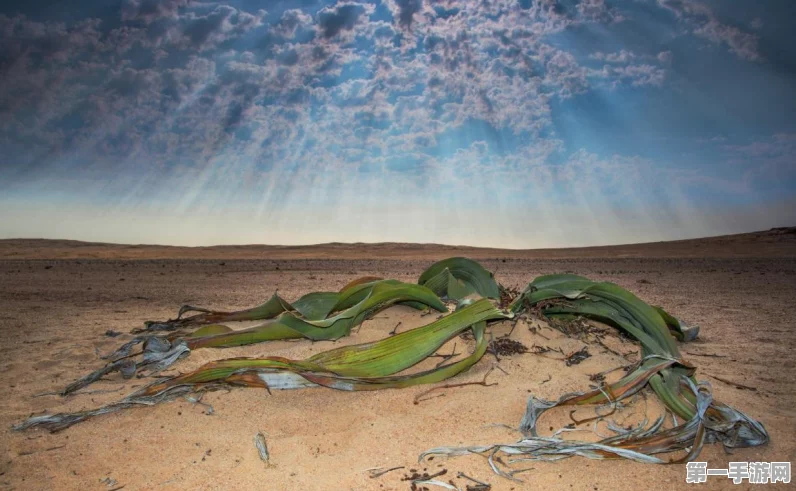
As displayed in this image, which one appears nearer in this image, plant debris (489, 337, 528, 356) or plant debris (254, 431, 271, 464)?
plant debris (254, 431, 271, 464)

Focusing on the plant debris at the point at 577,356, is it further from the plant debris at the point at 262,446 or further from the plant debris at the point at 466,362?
the plant debris at the point at 262,446

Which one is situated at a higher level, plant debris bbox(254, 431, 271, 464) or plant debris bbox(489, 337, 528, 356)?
plant debris bbox(489, 337, 528, 356)

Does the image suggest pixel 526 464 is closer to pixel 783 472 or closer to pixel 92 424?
pixel 783 472

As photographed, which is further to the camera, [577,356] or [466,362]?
[577,356]

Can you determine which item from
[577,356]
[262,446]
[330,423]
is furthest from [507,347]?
[262,446]

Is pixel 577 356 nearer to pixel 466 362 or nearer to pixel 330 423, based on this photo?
pixel 466 362

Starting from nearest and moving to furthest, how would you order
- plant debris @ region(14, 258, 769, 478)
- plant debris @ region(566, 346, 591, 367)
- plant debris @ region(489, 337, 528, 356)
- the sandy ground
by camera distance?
the sandy ground, plant debris @ region(14, 258, 769, 478), plant debris @ region(566, 346, 591, 367), plant debris @ region(489, 337, 528, 356)

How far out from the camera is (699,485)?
8.77ft

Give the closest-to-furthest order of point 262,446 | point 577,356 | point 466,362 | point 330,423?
point 262,446, point 330,423, point 466,362, point 577,356

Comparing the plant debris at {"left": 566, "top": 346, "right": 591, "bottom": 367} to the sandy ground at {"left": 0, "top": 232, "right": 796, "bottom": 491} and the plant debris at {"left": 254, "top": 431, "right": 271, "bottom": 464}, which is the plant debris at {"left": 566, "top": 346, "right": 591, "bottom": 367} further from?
the plant debris at {"left": 254, "top": 431, "right": 271, "bottom": 464}

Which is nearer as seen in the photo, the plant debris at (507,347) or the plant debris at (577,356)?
the plant debris at (577,356)

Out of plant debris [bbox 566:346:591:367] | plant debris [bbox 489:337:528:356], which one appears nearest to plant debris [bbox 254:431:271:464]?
plant debris [bbox 489:337:528:356]

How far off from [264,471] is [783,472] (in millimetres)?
2929

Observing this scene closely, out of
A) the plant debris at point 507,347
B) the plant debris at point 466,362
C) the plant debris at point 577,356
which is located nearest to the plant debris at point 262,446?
the plant debris at point 466,362
